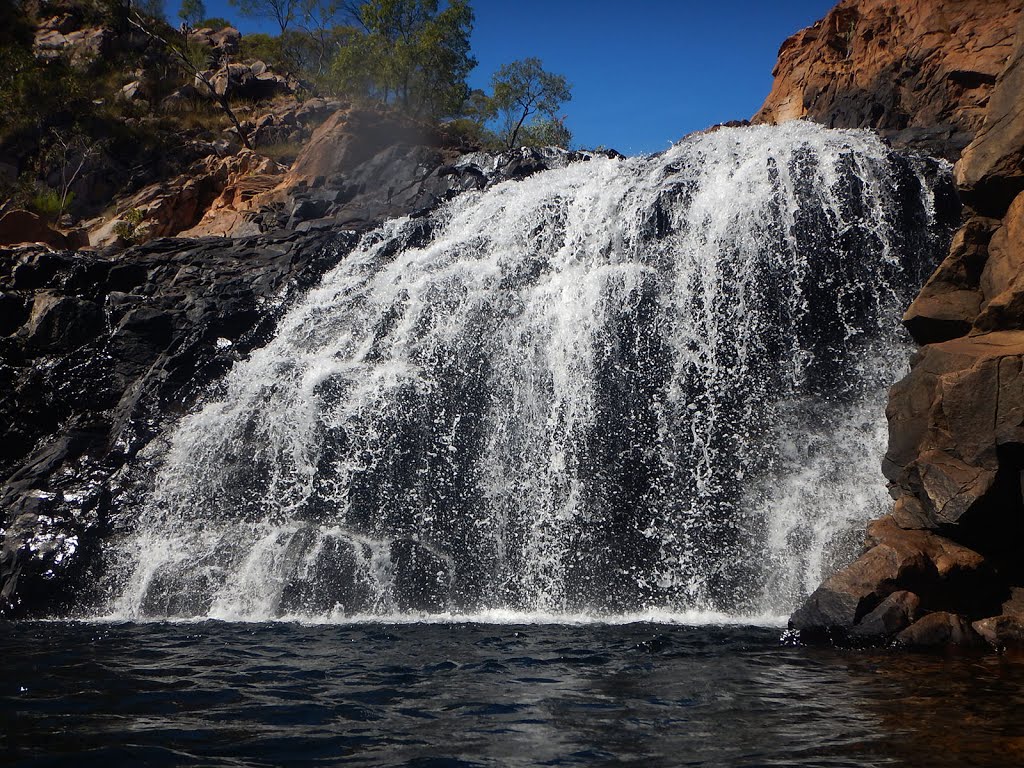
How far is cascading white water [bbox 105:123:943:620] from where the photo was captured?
12.6 meters

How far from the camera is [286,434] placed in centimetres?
1508

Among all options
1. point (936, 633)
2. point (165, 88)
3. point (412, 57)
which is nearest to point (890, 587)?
point (936, 633)

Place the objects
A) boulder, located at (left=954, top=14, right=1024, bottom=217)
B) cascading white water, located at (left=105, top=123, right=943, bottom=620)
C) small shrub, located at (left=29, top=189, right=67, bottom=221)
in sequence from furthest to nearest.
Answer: small shrub, located at (left=29, top=189, right=67, bottom=221), cascading white water, located at (left=105, top=123, right=943, bottom=620), boulder, located at (left=954, top=14, right=1024, bottom=217)

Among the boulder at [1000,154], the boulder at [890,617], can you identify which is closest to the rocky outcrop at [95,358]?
the boulder at [890,617]

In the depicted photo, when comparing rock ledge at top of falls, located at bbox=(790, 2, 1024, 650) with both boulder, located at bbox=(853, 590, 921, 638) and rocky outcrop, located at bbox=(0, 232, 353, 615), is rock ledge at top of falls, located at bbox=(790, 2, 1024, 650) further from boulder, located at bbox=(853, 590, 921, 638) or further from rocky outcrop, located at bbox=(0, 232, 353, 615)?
rocky outcrop, located at bbox=(0, 232, 353, 615)

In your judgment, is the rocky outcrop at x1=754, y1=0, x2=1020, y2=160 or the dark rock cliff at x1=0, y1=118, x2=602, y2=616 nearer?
the dark rock cliff at x1=0, y1=118, x2=602, y2=616

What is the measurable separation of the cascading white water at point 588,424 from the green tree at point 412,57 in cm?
2053

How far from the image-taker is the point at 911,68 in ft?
69.4

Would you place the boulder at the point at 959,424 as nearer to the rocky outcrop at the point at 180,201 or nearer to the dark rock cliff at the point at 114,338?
the dark rock cliff at the point at 114,338

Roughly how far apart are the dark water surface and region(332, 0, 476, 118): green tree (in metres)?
30.4

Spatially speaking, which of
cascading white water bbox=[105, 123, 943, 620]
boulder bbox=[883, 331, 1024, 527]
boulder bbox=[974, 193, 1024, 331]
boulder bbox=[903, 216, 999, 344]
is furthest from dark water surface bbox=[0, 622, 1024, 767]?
boulder bbox=[903, 216, 999, 344]

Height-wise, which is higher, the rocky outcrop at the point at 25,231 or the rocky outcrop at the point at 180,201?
the rocky outcrop at the point at 180,201

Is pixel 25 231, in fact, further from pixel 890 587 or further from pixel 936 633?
pixel 936 633

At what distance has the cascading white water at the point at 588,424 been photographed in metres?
12.6
